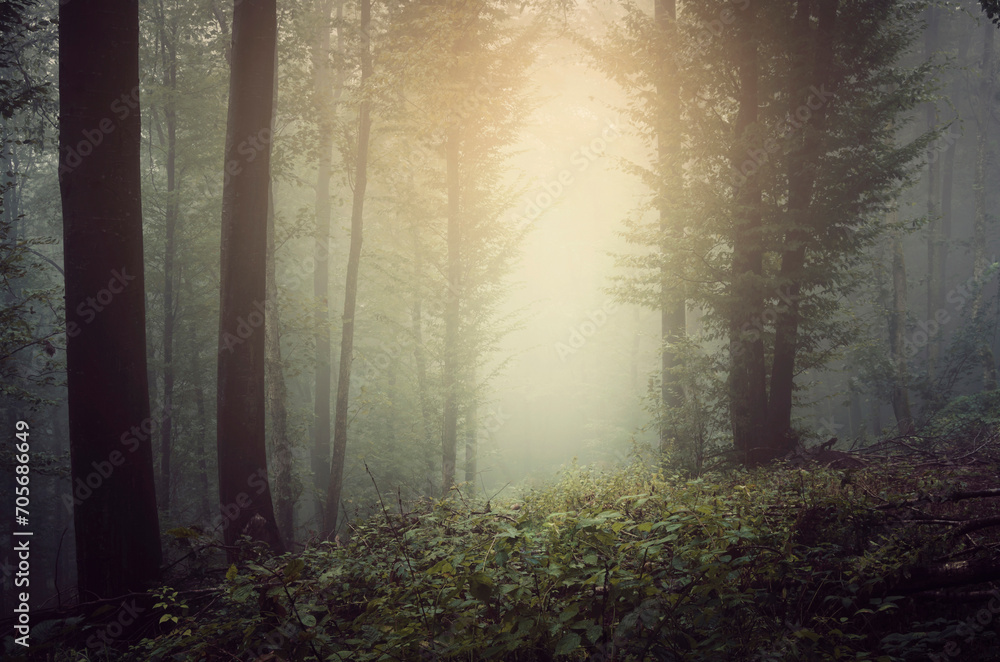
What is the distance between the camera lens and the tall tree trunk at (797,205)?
9656mm

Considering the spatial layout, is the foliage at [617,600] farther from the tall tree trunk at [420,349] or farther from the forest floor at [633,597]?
the tall tree trunk at [420,349]

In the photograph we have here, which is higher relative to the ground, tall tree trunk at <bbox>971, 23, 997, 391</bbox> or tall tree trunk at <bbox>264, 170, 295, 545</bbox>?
tall tree trunk at <bbox>971, 23, 997, 391</bbox>

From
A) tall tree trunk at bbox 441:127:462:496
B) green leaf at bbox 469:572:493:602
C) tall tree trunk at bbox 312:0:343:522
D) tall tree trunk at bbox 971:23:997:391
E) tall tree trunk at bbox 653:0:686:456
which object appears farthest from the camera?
tall tree trunk at bbox 971:23:997:391

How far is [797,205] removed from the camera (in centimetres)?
991

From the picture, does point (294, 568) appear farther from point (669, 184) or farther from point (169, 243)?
point (169, 243)

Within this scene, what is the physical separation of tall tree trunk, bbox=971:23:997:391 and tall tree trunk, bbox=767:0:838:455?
52.7 feet

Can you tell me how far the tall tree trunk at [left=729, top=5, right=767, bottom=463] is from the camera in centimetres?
1026

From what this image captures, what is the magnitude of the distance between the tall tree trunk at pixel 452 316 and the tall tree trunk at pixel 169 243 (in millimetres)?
9187

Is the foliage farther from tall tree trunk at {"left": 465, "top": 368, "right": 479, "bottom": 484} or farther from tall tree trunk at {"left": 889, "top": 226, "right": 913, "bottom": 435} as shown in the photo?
tall tree trunk at {"left": 889, "top": 226, "right": 913, "bottom": 435}

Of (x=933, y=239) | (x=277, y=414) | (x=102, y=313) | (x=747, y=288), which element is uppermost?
(x=933, y=239)

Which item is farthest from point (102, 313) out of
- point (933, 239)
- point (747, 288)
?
point (933, 239)

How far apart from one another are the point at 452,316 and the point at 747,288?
27.9 feet

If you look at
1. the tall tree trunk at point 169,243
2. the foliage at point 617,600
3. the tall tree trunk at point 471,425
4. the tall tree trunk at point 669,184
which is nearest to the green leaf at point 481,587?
the foliage at point 617,600

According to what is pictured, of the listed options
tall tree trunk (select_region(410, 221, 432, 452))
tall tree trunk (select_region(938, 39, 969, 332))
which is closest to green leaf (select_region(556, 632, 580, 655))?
tall tree trunk (select_region(410, 221, 432, 452))
